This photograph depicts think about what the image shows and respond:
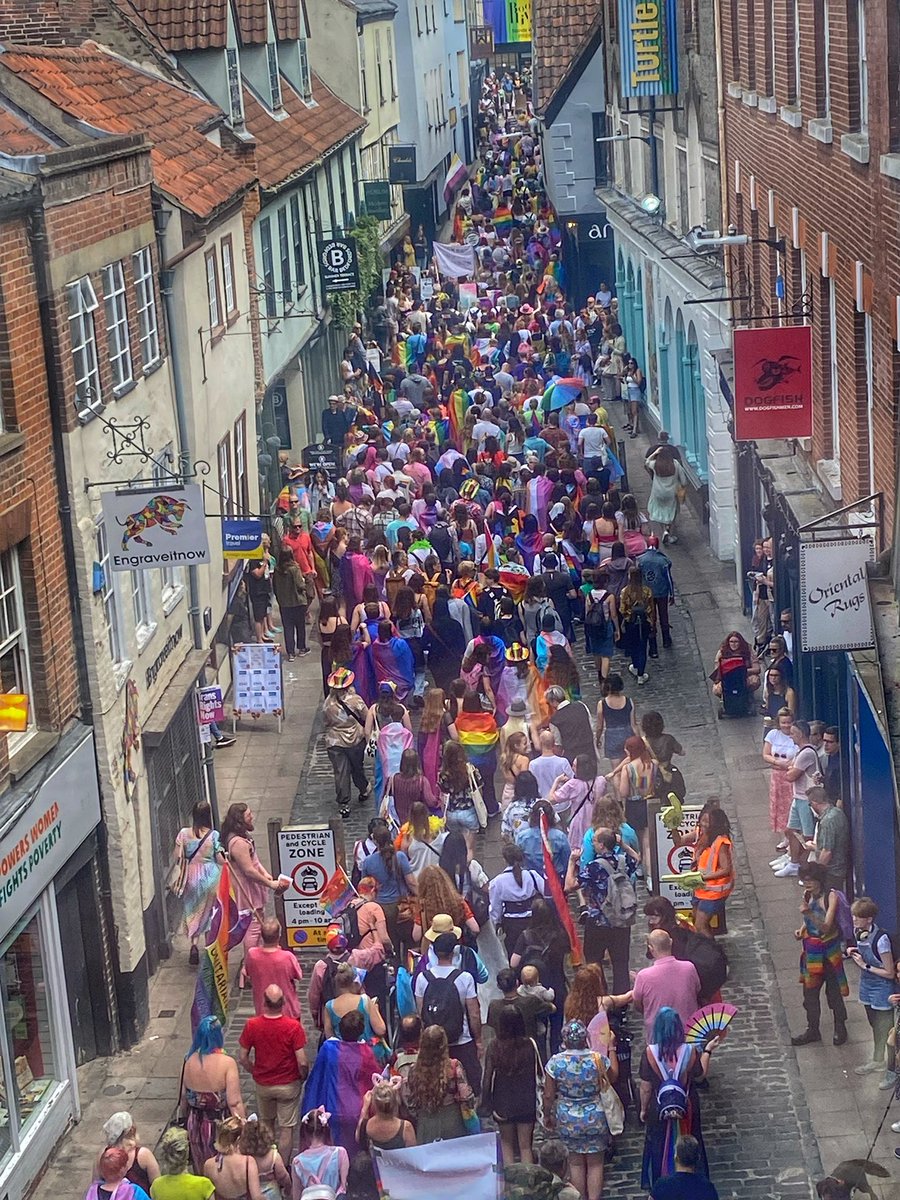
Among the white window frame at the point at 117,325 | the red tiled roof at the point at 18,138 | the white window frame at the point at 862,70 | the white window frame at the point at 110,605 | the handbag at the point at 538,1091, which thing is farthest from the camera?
the white window frame at the point at 117,325

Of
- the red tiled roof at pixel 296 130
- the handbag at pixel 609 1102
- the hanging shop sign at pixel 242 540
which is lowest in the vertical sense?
the handbag at pixel 609 1102

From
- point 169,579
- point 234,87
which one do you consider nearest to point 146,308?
point 169,579

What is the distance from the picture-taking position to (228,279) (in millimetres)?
24750

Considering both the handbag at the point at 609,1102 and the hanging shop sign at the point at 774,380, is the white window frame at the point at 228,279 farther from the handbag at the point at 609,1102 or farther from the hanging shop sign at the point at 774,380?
the handbag at the point at 609,1102

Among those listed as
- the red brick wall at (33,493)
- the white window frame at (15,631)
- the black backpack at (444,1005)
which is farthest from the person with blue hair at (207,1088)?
the white window frame at (15,631)

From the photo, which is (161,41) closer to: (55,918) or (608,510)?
(608,510)

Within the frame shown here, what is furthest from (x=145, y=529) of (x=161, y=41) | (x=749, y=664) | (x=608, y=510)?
(x=161, y=41)

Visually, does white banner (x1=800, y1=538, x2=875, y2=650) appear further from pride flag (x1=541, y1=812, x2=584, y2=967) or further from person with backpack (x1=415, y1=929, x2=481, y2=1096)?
person with backpack (x1=415, y1=929, x2=481, y2=1096)

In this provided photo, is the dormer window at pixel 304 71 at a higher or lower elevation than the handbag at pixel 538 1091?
higher

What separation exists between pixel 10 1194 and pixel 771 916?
658 centimetres

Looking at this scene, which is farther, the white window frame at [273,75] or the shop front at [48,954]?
the white window frame at [273,75]

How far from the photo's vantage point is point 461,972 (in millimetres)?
12055

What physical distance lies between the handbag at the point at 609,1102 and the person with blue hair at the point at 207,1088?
206cm

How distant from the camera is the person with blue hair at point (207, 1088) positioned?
11375mm
